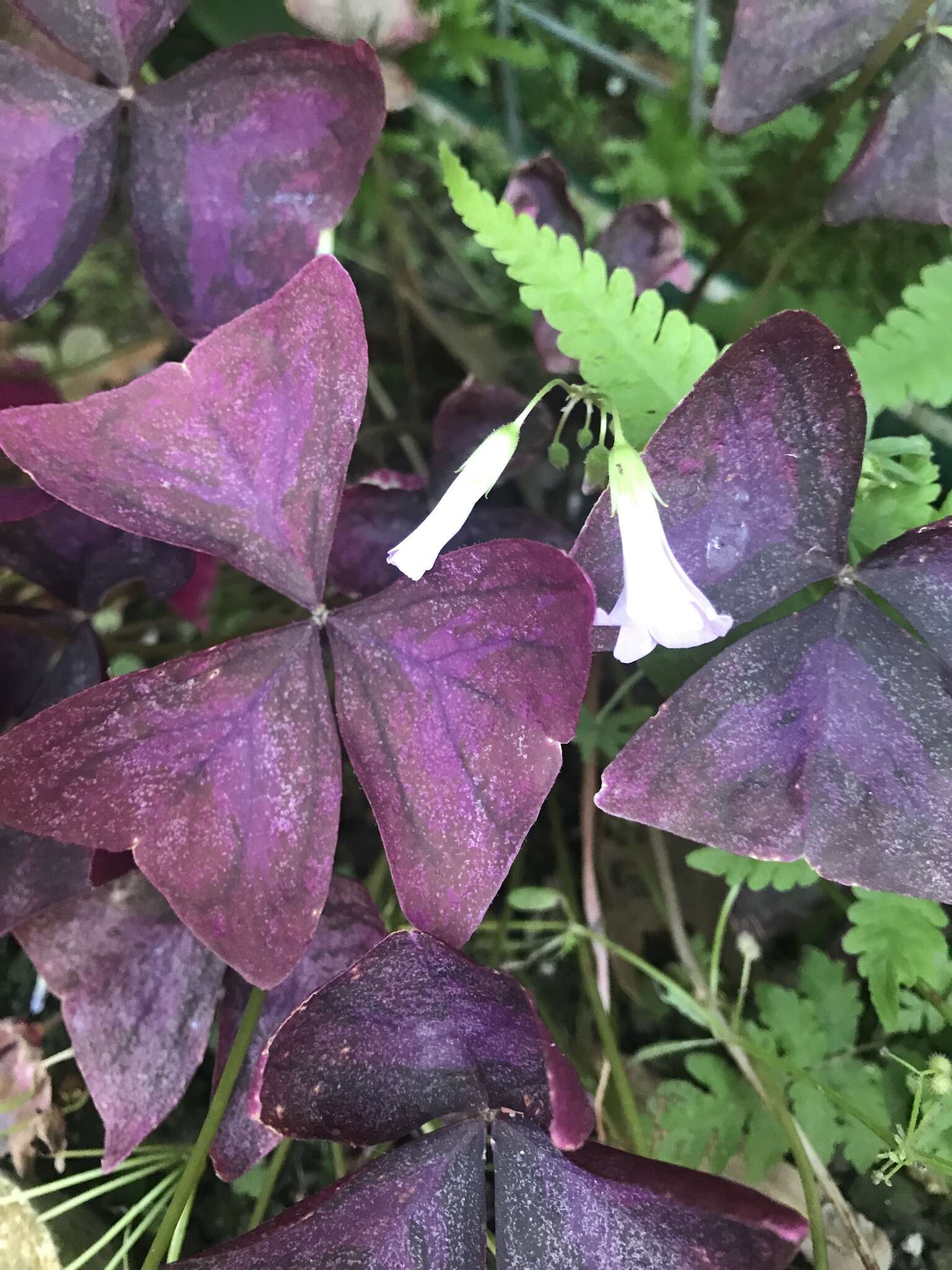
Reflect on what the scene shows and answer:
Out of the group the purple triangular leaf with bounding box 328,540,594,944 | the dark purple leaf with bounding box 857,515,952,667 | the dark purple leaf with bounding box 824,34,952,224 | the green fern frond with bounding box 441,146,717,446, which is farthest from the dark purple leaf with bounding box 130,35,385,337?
the dark purple leaf with bounding box 857,515,952,667

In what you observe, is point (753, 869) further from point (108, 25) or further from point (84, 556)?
point (108, 25)

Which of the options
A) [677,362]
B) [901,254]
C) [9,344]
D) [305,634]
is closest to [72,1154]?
[305,634]

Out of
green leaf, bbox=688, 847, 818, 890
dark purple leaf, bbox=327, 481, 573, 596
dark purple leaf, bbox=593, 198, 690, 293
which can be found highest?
dark purple leaf, bbox=593, 198, 690, 293

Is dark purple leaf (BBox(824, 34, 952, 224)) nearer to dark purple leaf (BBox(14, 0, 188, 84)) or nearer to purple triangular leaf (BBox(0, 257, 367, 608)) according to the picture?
purple triangular leaf (BBox(0, 257, 367, 608))

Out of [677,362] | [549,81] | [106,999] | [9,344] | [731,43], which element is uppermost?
[731,43]

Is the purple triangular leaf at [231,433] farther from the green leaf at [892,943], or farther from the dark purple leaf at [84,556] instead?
the green leaf at [892,943]

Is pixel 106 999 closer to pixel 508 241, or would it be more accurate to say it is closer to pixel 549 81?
pixel 508 241

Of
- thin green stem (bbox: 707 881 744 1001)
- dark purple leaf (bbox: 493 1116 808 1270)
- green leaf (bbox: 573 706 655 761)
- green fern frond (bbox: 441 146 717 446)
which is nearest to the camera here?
dark purple leaf (bbox: 493 1116 808 1270)
